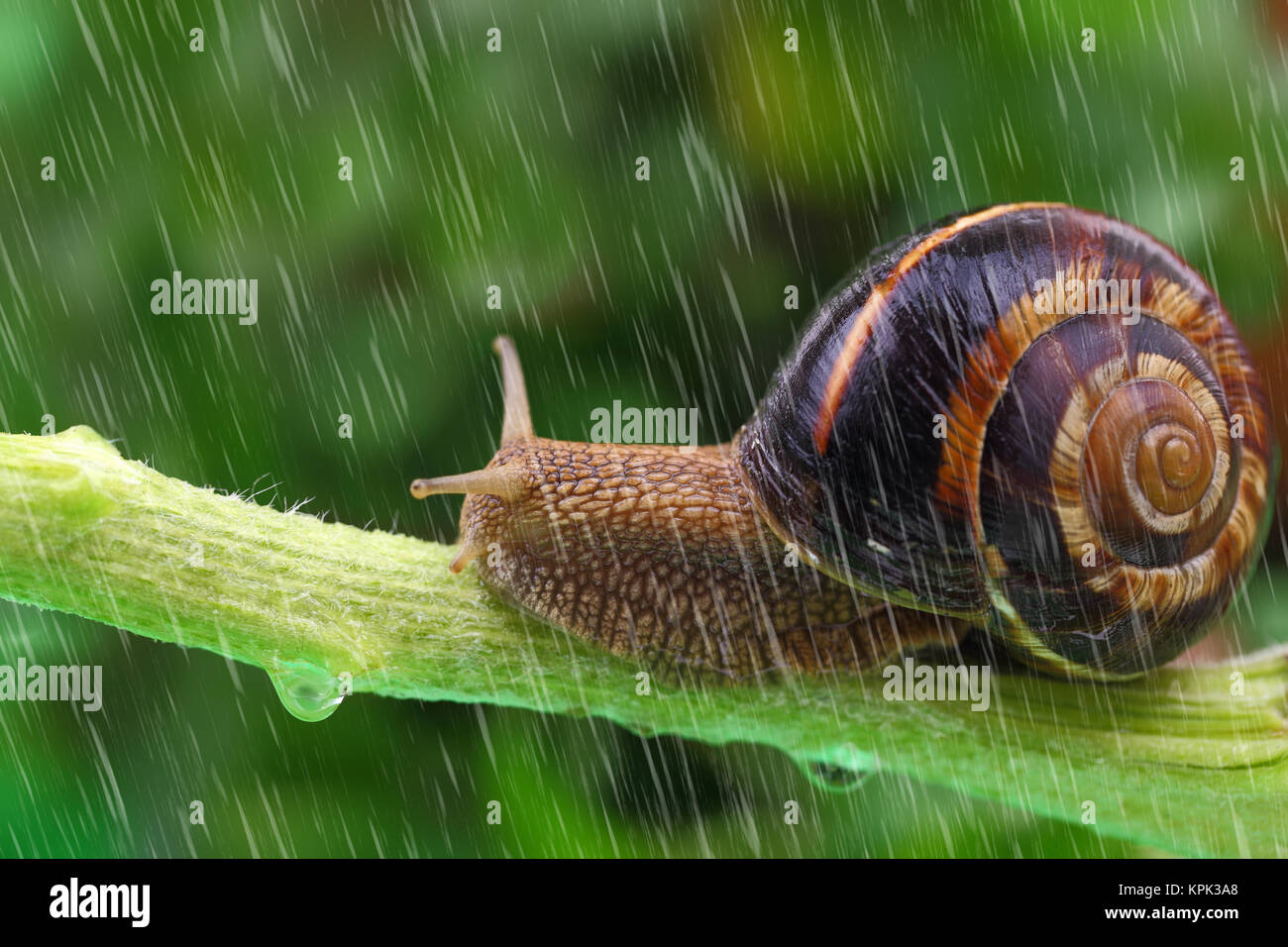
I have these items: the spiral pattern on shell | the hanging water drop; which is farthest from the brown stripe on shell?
the hanging water drop

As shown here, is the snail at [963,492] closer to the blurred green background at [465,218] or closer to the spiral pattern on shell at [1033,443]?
the spiral pattern on shell at [1033,443]

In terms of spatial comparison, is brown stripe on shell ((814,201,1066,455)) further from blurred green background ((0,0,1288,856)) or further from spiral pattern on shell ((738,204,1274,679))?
blurred green background ((0,0,1288,856))

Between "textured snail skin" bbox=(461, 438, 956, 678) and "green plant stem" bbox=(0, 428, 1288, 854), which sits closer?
"green plant stem" bbox=(0, 428, 1288, 854)

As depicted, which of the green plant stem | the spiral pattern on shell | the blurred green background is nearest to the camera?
the green plant stem

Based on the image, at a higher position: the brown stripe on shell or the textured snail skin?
the brown stripe on shell

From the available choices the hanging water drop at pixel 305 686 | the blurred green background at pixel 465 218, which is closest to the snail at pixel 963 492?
the hanging water drop at pixel 305 686

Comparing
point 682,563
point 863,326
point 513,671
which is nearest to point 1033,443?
point 863,326

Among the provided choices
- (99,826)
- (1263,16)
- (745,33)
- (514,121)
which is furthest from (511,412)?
(1263,16)
